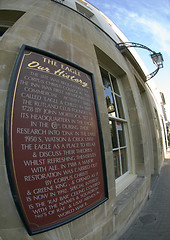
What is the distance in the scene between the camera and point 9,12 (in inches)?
113

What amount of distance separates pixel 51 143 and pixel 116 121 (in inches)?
117

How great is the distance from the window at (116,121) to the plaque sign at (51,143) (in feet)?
5.35

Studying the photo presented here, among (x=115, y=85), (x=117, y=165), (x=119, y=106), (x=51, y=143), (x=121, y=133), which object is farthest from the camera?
(x=115, y=85)

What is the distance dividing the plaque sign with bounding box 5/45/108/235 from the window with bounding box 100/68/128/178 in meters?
1.63

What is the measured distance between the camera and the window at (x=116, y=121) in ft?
13.1

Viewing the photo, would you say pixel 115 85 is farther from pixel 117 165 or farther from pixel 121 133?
pixel 117 165

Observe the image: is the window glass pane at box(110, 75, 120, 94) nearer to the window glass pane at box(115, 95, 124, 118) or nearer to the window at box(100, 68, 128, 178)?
the window at box(100, 68, 128, 178)

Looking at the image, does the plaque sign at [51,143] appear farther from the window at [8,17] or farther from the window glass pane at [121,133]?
the window glass pane at [121,133]

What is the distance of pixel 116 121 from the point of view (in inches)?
168

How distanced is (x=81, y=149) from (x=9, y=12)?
12.3 feet

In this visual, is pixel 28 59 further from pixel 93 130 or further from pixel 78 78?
pixel 93 130

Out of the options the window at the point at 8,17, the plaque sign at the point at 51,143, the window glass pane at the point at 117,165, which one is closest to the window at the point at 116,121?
the window glass pane at the point at 117,165

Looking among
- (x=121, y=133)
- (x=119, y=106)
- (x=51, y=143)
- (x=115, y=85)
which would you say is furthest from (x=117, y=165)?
(x=115, y=85)

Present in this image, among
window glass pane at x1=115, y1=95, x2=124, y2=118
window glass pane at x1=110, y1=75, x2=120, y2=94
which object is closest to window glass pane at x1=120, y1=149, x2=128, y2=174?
window glass pane at x1=115, y1=95, x2=124, y2=118
